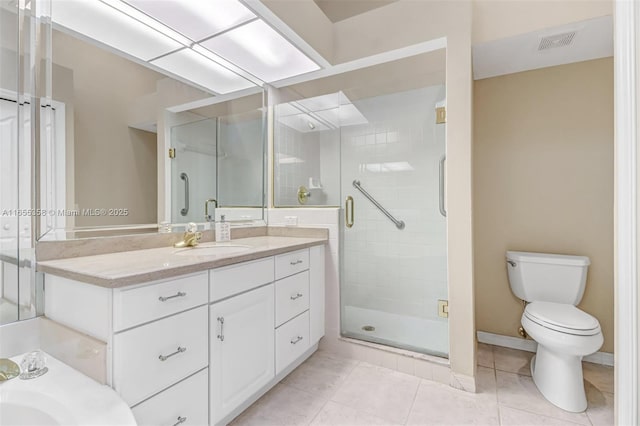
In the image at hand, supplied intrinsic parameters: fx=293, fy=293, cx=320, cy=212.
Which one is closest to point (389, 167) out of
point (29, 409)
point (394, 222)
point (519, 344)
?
point (394, 222)

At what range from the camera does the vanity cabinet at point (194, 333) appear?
98 centimetres

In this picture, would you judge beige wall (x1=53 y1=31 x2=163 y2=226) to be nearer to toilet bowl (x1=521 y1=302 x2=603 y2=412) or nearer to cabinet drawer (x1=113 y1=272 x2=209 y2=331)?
cabinet drawer (x1=113 y1=272 x2=209 y2=331)

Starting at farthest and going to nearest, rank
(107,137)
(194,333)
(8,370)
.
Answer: (107,137)
(194,333)
(8,370)

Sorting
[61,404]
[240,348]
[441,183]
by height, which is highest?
[441,183]

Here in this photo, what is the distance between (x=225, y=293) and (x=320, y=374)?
105cm

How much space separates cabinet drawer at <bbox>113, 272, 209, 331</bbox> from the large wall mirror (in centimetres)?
59

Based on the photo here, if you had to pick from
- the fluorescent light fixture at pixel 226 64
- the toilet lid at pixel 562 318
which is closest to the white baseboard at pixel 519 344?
the toilet lid at pixel 562 318

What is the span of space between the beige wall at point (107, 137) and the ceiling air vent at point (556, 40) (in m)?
2.41

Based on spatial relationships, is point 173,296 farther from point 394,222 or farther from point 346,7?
point 346,7

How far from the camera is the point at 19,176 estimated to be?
1163mm

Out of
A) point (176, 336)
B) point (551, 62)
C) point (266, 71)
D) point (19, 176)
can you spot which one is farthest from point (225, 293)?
point (551, 62)

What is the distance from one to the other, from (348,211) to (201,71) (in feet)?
4.76

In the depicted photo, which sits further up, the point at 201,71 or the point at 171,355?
the point at 201,71

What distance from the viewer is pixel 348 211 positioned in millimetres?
2357
